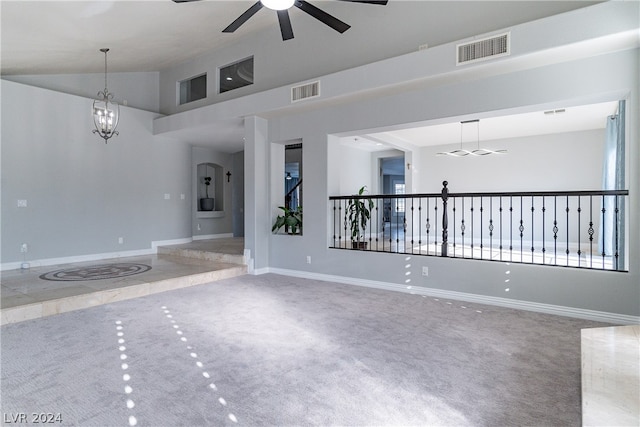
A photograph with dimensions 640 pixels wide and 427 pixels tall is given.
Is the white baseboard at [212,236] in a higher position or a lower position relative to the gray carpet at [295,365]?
higher

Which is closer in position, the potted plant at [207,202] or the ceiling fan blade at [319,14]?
the ceiling fan blade at [319,14]

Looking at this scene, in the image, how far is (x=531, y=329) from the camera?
3439 mm

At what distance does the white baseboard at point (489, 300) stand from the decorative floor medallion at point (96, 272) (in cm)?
266

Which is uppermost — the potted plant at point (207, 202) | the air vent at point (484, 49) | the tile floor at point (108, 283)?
the air vent at point (484, 49)

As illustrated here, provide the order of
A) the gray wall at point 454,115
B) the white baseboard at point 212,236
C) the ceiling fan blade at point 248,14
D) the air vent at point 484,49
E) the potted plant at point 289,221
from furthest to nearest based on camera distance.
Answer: the white baseboard at point 212,236
the potted plant at point 289,221
the air vent at point 484,49
the gray wall at point 454,115
the ceiling fan blade at point 248,14

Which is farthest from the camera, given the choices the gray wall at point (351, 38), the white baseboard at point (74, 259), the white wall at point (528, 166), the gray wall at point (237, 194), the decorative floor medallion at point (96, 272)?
the gray wall at point (237, 194)

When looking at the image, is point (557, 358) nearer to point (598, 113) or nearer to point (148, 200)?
point (598, 113)

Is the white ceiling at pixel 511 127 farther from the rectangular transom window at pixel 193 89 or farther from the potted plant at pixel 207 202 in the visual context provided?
the potted plant at pixel 207 202

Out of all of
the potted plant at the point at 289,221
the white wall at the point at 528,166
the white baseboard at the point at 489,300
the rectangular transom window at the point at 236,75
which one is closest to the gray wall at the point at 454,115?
the white baseboard at the point at 489,300

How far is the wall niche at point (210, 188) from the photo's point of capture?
10.1 metres

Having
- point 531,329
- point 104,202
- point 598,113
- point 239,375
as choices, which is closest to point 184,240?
point 104,202

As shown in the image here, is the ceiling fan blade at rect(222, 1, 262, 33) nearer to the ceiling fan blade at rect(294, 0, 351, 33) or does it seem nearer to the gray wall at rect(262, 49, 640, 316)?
the ceiling fan blade at rect(294, 0, 351, 33)

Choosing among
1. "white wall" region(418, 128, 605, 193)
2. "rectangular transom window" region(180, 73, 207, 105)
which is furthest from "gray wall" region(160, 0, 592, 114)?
"white wall" region(418, 128, 605, 193)

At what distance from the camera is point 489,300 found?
14.3 ft
